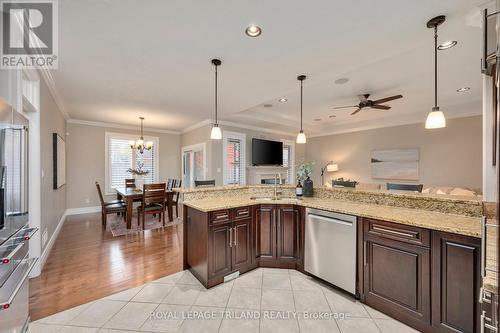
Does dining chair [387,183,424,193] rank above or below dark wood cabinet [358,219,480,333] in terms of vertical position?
above

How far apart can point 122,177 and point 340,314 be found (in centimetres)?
658

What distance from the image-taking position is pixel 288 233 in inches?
105

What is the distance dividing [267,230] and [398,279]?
142 centimetres

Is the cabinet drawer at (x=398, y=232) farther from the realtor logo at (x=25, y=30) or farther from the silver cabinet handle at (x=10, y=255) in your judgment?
the realtor logo at (x=25, y=30)

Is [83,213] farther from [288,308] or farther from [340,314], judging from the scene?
[340,314]

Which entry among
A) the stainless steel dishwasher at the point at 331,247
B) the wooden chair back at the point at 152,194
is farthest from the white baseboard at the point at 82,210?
the stainless steel dishwasher at the point at 331,247

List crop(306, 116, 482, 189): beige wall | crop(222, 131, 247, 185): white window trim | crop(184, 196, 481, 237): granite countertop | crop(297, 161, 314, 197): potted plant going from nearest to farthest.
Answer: crop(184, 196, 481, 237): granite countertop
crop(297, 161, 314, 197): potted plant
crop(306, 116, 482, 189): beige wall
crop(222, 131, 247, 185): white window trim

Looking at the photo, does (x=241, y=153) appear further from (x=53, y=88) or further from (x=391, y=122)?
(x=391, y=122)

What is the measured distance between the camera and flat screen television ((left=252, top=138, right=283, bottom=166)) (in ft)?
20.3

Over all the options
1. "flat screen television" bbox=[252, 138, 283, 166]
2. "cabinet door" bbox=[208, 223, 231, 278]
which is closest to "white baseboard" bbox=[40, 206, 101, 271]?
"cabinet door" bbox=[208, 223, 231, 278]

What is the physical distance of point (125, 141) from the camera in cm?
634

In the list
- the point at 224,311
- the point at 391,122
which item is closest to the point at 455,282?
the point at 224,311

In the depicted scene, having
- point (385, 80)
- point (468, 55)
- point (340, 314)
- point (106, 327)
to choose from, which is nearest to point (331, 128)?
point (385, 80)

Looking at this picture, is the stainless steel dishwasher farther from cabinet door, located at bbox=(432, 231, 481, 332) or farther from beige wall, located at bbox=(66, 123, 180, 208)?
beige wall, located at bbox=(66, 123, 180, 208)
